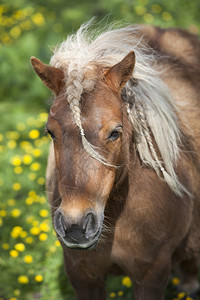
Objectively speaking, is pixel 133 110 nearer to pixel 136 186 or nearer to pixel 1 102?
pixel 136 186

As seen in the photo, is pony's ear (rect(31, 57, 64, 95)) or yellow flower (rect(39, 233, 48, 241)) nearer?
pony's ear (rect(31, 57, 64, 95))

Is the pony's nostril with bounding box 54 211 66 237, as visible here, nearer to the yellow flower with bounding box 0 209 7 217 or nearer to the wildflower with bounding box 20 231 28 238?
the wildflower with bounding box 20 231 28 238

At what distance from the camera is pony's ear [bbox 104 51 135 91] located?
2.32 m

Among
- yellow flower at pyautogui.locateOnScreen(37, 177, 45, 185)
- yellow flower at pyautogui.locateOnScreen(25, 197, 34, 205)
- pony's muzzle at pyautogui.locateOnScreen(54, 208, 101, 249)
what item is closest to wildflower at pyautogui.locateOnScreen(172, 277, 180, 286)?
yellow flower at pyautogui.locateOnScreen(25, 197, 34, 205)

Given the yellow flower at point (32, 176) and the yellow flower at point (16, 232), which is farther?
the yellow flower at point (32, 176)

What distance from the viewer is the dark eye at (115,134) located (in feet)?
7.41

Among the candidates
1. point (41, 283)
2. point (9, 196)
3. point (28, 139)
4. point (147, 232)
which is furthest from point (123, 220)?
point (28, 139)

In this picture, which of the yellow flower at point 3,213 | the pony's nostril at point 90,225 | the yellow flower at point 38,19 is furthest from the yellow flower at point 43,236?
the yellow flower at point 38,19

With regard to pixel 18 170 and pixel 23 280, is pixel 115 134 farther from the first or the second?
pixel 18 170

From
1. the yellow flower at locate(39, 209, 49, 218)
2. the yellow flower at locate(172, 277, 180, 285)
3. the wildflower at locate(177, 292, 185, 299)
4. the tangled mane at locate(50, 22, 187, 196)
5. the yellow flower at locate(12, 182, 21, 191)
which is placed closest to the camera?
the tangled mane at locate(50, 22, 187, 196)

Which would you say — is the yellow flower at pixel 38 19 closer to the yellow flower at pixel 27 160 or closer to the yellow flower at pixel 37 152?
the yellow flower at pixel 37 152

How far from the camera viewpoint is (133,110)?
8.39 feet

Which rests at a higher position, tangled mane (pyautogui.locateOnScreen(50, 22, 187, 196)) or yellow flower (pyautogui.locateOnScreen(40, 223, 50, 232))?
tangled mane (pyautogui.locateOnScreen(50, 22, 187, 196))

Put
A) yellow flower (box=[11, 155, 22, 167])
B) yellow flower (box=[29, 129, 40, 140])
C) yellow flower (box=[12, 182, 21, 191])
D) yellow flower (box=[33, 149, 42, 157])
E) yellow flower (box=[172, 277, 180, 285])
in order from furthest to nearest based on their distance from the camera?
yellow flower (box=[29, 129, 40, 140]), yellow flower (box=[33, 149, 42, 157]), yellow flower (box=[11, 155, 22, 167]), yellow flower (box=[12, 182, 21, 191]), yellow flower (box=[172, 277, 180, 285])
